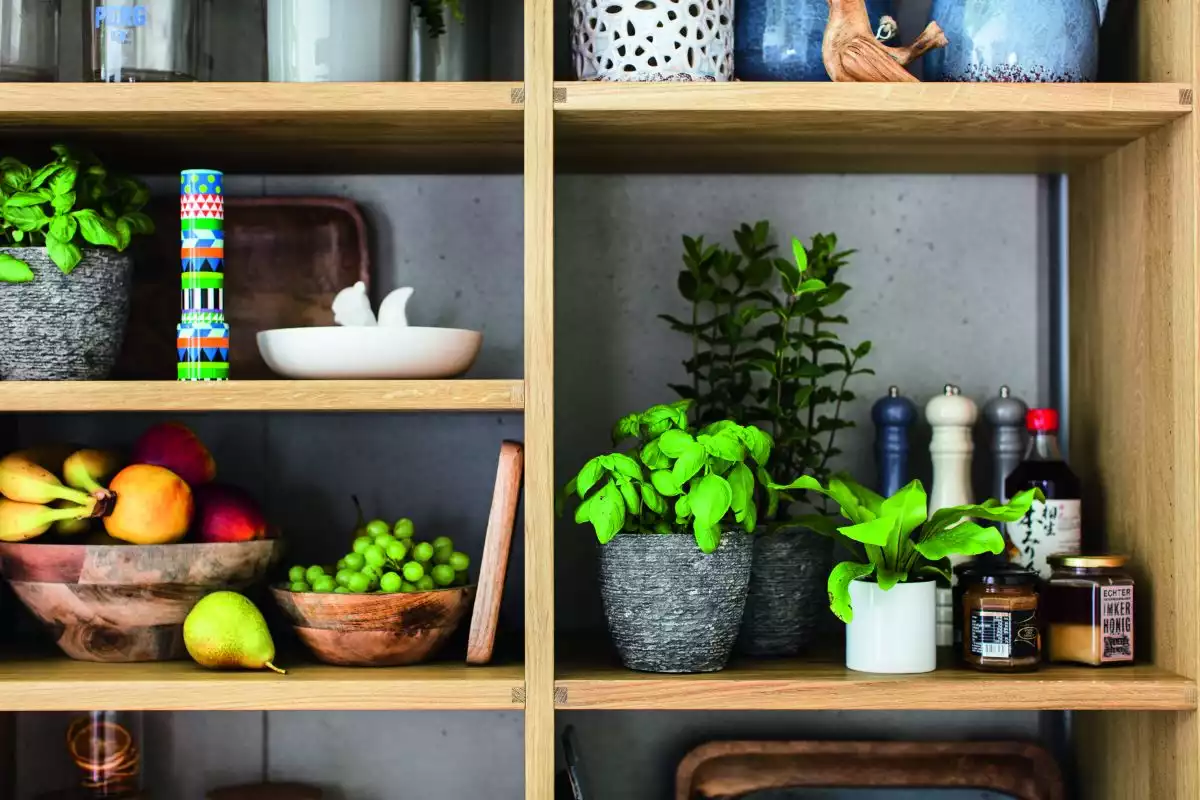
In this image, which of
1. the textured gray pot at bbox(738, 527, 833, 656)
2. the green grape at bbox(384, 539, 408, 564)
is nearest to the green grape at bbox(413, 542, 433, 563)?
the green grape at bbox(384, 539, 408, 564)

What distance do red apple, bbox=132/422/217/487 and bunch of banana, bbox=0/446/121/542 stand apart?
58mm

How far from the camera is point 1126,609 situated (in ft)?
4.42

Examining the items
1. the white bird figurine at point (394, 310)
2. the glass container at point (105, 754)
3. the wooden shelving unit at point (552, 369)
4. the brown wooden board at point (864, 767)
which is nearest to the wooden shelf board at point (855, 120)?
the wooden shelving unit at point (552, 369)

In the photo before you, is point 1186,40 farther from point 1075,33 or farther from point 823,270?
point 823,270

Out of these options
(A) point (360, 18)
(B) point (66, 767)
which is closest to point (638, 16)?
(A) point (360, 18)

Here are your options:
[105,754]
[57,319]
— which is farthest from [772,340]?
[105,754]

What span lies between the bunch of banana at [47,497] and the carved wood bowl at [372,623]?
0.24 metres

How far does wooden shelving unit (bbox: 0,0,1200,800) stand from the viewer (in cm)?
126

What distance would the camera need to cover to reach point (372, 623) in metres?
1.32

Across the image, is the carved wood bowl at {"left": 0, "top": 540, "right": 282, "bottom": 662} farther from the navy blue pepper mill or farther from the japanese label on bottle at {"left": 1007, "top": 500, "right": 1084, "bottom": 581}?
the japanese label on bottle at {"left": 1007, "top": 500, "right": 1084, "bottom": 581}

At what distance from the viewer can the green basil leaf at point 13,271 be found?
131cm

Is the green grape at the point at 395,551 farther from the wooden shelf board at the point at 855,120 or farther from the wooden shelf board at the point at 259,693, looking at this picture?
the wooden shelf board at the point at 855,120

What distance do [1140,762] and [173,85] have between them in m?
1.33

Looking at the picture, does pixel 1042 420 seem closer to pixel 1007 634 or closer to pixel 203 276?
pixel 1007 634
